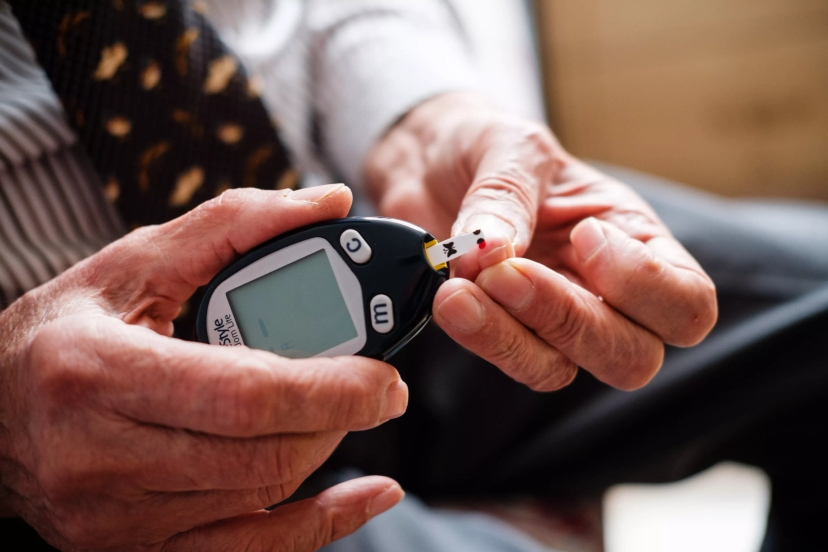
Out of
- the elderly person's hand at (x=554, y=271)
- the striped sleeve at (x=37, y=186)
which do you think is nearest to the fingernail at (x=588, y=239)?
the elderly person's hand at (x=554, y=271)

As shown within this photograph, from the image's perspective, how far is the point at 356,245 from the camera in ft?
1.57

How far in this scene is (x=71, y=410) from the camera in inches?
16.3

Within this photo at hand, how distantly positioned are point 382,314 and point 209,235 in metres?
0.15

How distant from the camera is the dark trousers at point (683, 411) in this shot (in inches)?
28.0

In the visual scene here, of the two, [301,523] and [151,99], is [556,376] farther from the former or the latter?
[151,99]

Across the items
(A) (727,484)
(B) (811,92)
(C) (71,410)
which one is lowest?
(A) (727,484)

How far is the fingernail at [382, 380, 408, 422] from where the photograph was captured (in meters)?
0.46

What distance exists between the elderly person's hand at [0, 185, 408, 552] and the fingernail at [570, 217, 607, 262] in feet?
0.69

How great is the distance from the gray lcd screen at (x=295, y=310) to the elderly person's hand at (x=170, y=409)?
34 mm

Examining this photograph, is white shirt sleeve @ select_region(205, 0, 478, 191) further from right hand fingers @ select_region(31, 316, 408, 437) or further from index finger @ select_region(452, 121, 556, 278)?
right hand fingers @ select_region(31, 316, 408, 437)

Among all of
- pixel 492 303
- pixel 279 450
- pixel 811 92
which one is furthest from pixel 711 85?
pixel 279 450

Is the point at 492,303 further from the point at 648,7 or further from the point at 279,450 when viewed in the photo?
the point at 648,7

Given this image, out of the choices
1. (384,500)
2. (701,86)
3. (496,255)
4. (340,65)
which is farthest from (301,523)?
(701,86)

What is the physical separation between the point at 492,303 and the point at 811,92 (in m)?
1.84
